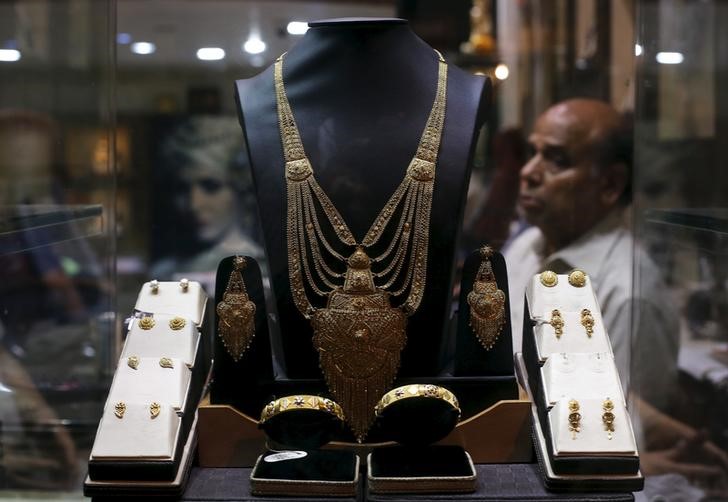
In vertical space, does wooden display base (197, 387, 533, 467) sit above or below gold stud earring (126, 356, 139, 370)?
below

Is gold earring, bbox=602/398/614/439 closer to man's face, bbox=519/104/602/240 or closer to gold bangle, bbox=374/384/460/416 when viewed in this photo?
gold bangle, bbox=374/384/460/416

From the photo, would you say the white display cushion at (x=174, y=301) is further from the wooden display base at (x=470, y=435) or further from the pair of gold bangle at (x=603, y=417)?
the pair of gold bangle at (x=603, y=417)

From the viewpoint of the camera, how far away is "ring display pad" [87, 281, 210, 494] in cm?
120

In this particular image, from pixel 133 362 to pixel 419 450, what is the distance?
1.35ft

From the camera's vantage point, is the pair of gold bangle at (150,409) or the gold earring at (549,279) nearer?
the pair of gold bangle at (150,409)

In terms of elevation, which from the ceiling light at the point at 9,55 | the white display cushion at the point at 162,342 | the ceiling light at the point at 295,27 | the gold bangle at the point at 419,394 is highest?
the ceiling light at the point at 295,27

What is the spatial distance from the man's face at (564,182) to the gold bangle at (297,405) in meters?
0.84

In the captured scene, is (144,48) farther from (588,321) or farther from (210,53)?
(588,321)

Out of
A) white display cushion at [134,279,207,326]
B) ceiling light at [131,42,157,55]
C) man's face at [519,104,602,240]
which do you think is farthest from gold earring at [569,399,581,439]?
ceiling light at [131,42,157,55]

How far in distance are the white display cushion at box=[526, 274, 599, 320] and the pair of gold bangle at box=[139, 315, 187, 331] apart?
1.66 feet

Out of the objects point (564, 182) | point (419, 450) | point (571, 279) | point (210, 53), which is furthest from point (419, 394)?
point (210, 53)

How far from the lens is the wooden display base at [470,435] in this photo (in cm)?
132

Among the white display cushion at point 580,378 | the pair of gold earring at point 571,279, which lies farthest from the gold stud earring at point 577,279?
the white display cushion at point 580,378

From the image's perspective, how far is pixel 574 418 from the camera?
1225 millimetres
